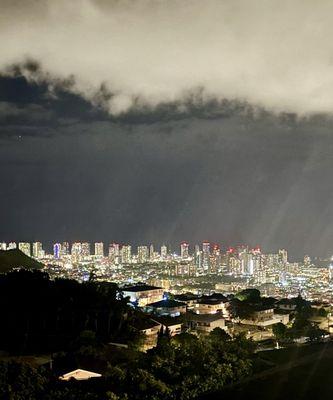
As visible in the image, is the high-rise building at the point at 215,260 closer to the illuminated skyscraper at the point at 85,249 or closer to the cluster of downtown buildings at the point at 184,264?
the cluster of downtown buildings at the point at 184,264

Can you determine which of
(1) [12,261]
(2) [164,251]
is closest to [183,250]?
(2) [164,251]

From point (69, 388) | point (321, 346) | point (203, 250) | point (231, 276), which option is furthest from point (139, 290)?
point (203, 250)

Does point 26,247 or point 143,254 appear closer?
point 26,247

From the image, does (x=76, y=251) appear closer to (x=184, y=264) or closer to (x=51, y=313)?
(x=184, y=264)

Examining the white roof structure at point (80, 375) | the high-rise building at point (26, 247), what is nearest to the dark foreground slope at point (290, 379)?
the white roof structure at point (80, 375)

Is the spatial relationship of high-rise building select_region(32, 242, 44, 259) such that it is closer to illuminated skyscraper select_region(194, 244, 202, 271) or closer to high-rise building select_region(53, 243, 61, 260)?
high-rise building select_region(53, 243, 61, 260)

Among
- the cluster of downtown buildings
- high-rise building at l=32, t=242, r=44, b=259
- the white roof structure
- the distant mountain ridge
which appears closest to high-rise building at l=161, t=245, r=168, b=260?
the cluster of downtown buildings

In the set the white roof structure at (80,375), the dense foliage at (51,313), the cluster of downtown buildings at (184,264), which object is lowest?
the cluster of downtown buildings at (184,264)
